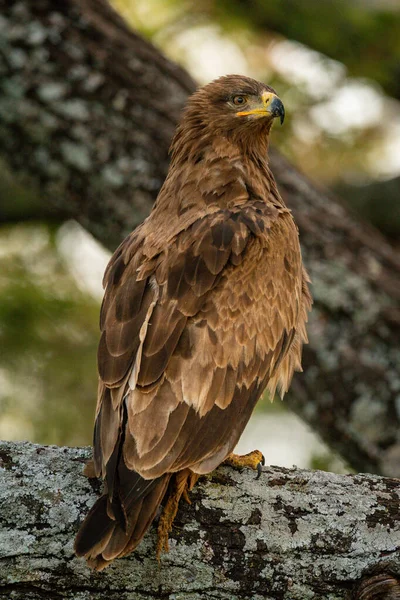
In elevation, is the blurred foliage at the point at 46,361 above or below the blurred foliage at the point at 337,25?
below

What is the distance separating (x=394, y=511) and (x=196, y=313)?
1.19 metres

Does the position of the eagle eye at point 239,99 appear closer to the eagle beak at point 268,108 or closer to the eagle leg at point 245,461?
the eagle beak at point 268,108

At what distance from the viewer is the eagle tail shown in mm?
3580

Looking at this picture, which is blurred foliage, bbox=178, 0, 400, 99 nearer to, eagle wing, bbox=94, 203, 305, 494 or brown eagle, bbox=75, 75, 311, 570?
brown eagle, bbox=75, 75, 311, 570

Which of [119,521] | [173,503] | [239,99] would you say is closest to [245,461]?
[173,503]

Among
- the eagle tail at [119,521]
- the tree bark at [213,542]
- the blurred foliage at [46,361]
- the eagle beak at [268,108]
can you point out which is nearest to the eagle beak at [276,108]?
the eagle beak at [268,108]

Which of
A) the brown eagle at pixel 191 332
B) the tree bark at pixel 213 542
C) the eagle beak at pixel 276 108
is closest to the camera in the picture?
the tree bark at pixel 213 542

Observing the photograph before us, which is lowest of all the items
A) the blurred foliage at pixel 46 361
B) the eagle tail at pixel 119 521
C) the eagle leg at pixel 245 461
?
the eagle tail at pixel 119 521

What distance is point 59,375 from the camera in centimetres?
736

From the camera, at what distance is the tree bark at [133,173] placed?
624 centimetres

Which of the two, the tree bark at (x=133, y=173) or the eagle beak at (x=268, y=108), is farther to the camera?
the tree bark at (x=133, y=173)

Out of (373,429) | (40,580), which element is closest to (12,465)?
(40,580)

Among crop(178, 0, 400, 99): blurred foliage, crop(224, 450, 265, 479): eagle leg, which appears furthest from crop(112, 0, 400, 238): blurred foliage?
crop(224, 450, 265, 479): eagle leg

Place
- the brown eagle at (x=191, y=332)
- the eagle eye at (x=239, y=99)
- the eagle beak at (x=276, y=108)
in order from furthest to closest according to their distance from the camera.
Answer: the eagle eye at (x=239, y=99) < the eagle beak at (x=276, y=108) < the brown eagle at (x=191, y=332)
